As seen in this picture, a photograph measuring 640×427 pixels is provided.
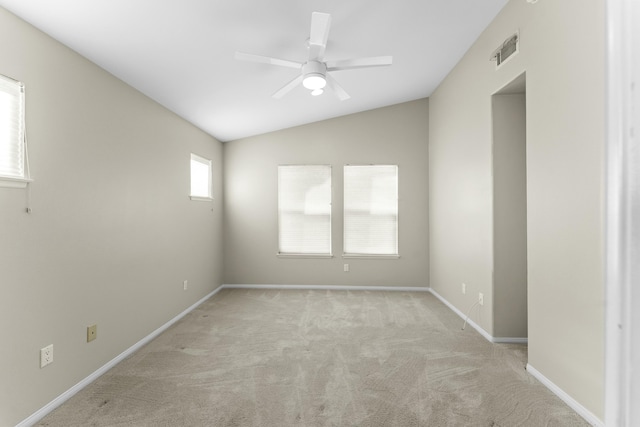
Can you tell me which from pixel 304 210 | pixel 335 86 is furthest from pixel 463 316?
pixel 335 86

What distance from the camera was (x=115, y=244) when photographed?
278 cm

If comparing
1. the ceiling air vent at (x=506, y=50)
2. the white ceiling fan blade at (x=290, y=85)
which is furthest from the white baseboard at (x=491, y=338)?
the white ceiling fan blade at (x=290, y=85)

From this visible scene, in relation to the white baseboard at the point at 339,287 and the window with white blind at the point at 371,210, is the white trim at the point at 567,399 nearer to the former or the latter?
the white baseboard at the point at 339,287

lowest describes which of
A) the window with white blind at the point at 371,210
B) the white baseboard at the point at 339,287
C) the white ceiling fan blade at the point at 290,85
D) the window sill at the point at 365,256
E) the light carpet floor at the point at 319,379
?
the light carpet floor at the point at 319,379

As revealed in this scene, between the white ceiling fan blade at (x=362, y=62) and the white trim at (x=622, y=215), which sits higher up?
the white ceiling fan blade at (x=362, y=62)

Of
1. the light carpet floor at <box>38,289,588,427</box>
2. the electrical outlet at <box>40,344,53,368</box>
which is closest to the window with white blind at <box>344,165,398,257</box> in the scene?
the light carpet floor at <box>38,289,588,427</box>

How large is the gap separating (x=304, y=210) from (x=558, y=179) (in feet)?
12.0

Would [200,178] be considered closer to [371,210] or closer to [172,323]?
[172,323]

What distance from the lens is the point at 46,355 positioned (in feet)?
6.91

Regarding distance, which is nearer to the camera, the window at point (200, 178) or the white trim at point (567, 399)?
the white trim at point (567, 399)

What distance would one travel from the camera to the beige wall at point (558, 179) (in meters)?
1.92

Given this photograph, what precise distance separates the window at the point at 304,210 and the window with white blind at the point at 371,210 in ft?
1.07

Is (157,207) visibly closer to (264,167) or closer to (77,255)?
(77,255)

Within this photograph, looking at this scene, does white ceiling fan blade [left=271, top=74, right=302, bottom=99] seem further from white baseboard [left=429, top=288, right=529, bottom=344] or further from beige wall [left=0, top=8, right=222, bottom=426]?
white baseboard [left=429, top=288, right=529, bottom=344]
